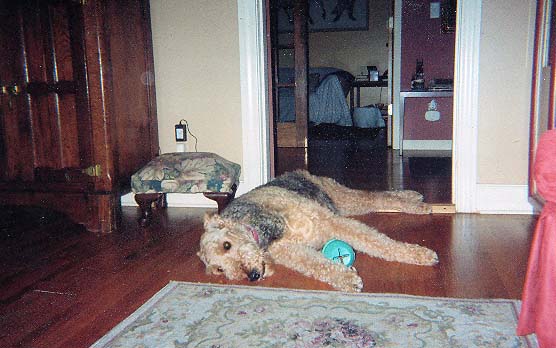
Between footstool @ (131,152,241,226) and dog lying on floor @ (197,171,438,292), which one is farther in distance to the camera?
footstool @ (131,152,241,226)

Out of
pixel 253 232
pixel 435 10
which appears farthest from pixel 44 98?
pixel 435 10

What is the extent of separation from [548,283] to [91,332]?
4.87 feet

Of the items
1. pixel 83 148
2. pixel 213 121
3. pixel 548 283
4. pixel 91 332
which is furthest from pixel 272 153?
pixel 548 283

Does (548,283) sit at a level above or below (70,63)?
below

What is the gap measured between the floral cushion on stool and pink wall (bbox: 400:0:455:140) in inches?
159

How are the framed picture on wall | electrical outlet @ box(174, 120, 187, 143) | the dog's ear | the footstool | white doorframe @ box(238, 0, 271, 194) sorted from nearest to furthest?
the dog's ear, the footstool, white doorframe @ box(238, 0, 271, 194), electrical outlet @ box(174, 120, 187, 143), the framed picture on wall

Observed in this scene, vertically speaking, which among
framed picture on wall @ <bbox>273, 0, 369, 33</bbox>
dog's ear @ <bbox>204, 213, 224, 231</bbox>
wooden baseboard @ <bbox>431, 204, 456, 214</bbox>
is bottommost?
wooden baseboard @ <bbox>431, 204, 456, 214</bbox>

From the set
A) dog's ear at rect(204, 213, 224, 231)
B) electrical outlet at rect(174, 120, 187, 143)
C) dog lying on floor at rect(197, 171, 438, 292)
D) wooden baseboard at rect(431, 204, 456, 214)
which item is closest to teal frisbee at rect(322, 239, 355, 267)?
dog lying on floor at rect(197, 171, 438, 292)

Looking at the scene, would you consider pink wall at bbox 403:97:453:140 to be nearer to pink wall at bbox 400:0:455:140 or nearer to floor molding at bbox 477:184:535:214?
pink wall at bbox 400:0:455:140

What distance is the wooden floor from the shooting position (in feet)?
5.75

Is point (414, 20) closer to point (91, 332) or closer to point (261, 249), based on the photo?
point (261, 249)

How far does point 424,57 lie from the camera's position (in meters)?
6.16

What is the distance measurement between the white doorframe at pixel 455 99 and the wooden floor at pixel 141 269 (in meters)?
0.33

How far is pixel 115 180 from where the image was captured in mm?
2912
